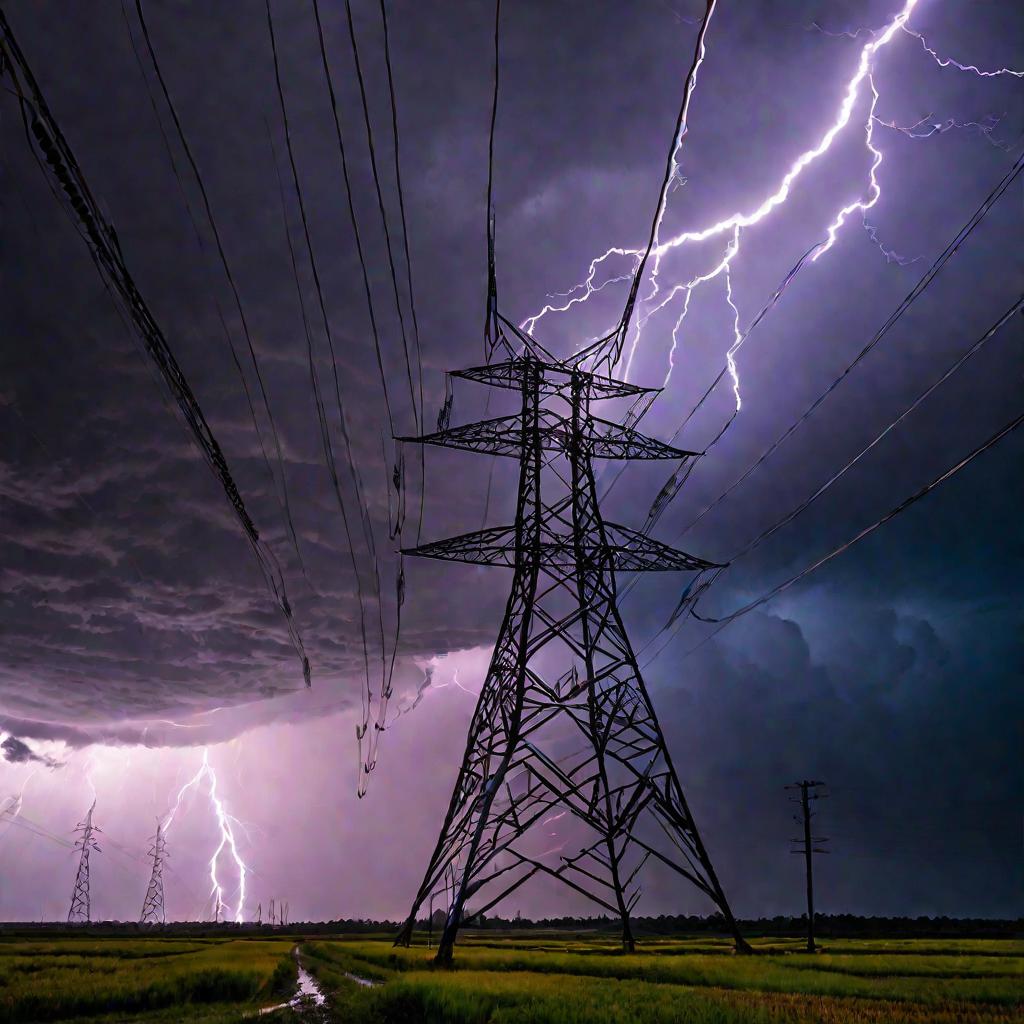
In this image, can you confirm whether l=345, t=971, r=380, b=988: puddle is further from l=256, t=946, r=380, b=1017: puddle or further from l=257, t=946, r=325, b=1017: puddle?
l=257, t=946, r=325, b=1017: puddle

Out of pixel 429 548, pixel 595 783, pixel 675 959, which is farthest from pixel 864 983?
pixel 429 548

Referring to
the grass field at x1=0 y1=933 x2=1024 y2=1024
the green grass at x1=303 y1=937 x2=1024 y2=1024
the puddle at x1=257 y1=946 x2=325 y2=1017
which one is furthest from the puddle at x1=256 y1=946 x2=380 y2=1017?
the green grass at x1=303 y1=937 x2=1024 y2=1024

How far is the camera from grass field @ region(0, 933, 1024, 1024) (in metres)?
10.4

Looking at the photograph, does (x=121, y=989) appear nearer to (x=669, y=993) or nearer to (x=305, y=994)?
(x=305, y=994)

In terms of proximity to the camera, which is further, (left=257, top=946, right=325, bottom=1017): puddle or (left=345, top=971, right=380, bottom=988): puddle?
(left=345, top=971, right=380, bottom=988): puddle

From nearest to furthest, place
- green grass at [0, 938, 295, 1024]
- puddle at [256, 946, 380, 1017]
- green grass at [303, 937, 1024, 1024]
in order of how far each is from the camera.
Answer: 1. green grass at [303, 937, 1024, 1024]
2. green grass at [0, 938, 295, 1024]
3. puddle at [256, 946, 380, 1017]

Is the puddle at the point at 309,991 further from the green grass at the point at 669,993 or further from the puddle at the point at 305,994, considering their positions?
the green grass at the point at 669,993

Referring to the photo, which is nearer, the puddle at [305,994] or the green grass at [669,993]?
the green grass at [669,993]

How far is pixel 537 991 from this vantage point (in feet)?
41.9

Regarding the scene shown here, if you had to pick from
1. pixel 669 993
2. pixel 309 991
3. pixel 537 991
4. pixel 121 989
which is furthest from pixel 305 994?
pixel 669 993

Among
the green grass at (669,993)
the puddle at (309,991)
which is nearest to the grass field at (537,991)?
the green grass at (669,993)

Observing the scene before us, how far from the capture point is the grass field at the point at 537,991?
1044 centimetres

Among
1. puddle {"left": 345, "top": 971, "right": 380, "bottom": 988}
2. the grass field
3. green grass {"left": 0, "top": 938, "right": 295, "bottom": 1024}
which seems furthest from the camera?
puddle {"left": 345, "top": 971, "right": 380, "bottom": 988}

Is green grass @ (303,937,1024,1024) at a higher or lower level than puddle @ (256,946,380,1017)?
higher
